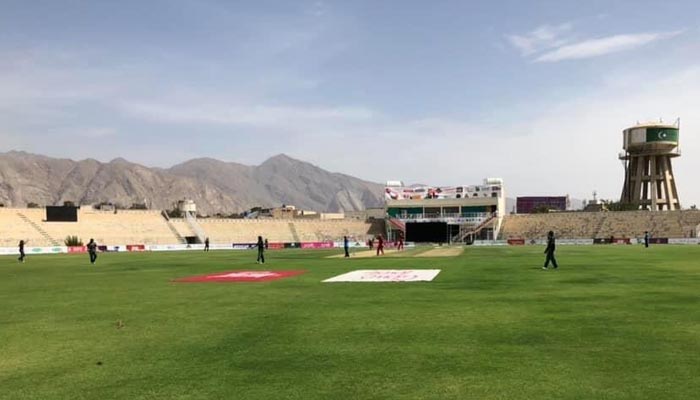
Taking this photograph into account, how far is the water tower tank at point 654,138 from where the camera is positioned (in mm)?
119875

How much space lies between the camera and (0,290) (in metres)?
23.5

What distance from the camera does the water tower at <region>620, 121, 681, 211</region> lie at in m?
120

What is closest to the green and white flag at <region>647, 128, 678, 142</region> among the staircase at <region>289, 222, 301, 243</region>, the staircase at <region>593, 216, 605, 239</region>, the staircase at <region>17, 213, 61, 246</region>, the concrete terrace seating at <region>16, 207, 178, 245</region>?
the staircase at <region>593, 216, 605, 239</region>

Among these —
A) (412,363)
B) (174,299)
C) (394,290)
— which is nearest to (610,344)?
(412,363)

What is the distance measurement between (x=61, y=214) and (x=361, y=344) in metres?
87.9

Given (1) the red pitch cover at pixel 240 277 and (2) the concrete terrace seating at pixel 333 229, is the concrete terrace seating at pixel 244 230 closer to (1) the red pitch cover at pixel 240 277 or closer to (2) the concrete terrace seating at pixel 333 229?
(2) the concrete terrace seating at pixel 333 229

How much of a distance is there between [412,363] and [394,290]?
1087 centimetres

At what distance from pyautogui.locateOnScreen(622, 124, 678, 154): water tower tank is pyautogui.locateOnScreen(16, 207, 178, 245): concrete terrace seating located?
3830 inches

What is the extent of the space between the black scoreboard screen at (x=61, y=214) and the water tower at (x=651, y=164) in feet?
363

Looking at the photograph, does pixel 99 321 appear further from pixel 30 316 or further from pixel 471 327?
pixel 471 327

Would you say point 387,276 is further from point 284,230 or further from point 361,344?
point 284,230

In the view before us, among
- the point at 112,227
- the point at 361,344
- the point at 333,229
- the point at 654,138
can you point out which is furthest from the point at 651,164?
the point at 361,344

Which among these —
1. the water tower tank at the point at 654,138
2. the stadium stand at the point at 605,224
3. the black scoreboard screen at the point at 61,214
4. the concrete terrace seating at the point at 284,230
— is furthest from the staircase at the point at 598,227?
the black scoreboard screen at the point at 61,214

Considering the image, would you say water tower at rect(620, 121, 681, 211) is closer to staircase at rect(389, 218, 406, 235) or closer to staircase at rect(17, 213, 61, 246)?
staircase at rect(389, 218, 406, 235)
